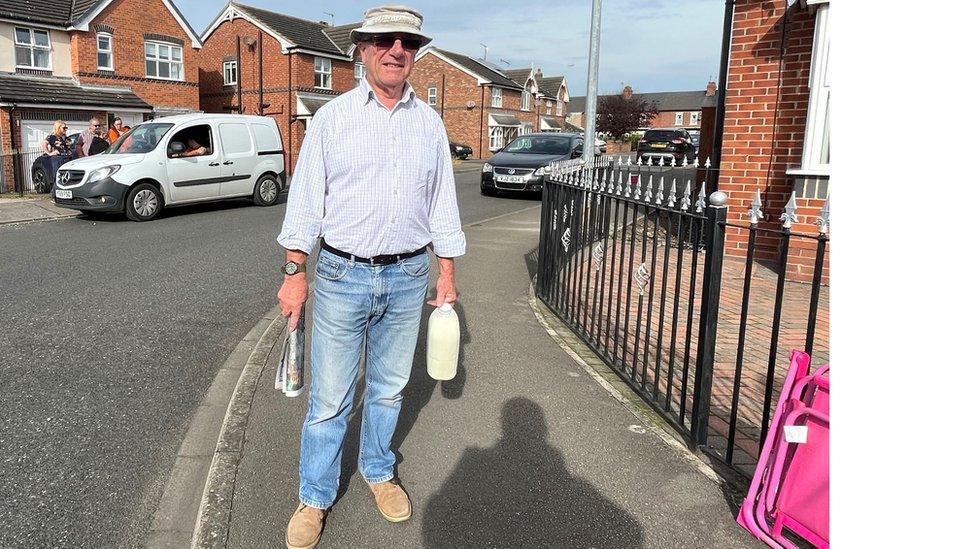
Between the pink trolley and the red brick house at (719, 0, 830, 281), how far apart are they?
496 cm

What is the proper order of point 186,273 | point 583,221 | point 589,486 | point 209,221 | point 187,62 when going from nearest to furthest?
point 589,486 < point 583,221 < point 186,273 < point 209,221 < point 187,62

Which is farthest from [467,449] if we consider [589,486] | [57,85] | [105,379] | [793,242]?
[57,85]

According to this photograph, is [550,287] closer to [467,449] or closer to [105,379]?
[467,449]

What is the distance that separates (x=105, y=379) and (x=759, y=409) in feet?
13.2

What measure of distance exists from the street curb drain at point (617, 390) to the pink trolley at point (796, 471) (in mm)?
424

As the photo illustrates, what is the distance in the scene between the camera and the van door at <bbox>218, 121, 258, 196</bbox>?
43.5ft

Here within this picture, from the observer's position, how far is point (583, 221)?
16.9ft

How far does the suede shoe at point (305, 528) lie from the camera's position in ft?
8.26

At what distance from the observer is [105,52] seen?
85.9ft

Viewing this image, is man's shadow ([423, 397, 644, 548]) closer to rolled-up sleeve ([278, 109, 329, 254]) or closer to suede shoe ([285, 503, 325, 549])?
suede shoe ([285, 503, 325, 549])

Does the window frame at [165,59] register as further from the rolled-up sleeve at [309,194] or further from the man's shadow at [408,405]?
the rolled-up sleeve at [309,194]

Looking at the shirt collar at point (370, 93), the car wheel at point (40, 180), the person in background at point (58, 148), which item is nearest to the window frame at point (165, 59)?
the car wheel at point (40, 180)
